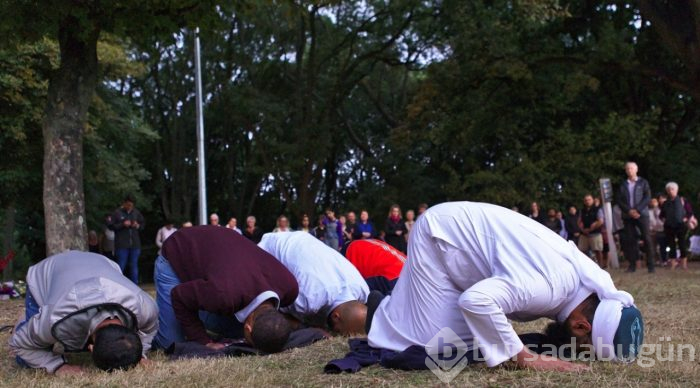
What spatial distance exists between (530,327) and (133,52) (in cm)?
2013

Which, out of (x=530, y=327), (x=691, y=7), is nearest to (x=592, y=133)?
(x=691, y=7)

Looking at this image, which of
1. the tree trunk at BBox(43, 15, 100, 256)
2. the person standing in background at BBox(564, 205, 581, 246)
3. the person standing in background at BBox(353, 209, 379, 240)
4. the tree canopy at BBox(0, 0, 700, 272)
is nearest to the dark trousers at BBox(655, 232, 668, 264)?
the person standing in background at BBox(564, 205, 581, 246)

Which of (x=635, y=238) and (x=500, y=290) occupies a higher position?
(x=500, y=290)

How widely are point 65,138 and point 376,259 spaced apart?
4501 mm

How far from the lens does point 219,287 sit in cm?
557

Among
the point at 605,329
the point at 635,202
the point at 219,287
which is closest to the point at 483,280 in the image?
the point at 605,329

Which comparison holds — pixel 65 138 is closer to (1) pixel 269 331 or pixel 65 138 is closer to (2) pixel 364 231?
(1) pixel 269 331

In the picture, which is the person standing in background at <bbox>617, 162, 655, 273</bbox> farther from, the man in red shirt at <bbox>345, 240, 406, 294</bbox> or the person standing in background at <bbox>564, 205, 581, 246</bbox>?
the man in red shirt at <bbox>345, 240, 406, 294</bbox>

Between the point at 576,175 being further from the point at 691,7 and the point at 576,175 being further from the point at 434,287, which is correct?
the point at 434,287

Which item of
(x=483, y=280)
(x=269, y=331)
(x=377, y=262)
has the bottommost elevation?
(x=269, y=331)

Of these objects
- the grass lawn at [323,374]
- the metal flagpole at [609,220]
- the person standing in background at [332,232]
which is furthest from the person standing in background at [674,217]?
the grass lawn at [323,374]

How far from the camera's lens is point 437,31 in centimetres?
2681

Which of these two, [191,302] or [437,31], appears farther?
[437,31]

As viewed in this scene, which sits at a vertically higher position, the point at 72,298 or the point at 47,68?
the point at 47,68
